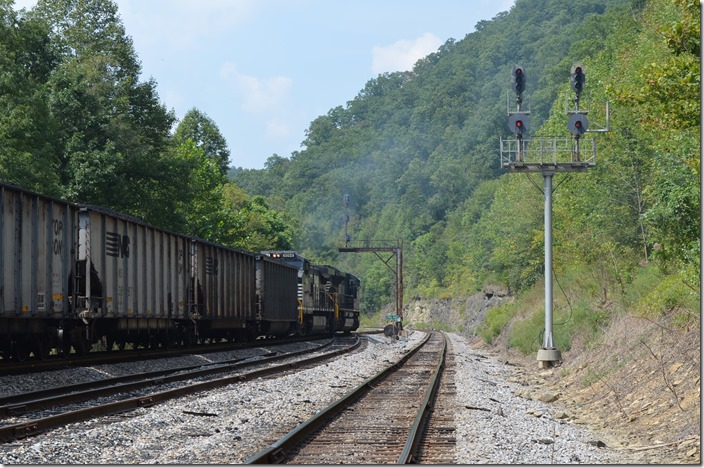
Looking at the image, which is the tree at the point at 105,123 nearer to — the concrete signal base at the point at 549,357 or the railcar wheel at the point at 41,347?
the railcar wheel at the point at 41,347

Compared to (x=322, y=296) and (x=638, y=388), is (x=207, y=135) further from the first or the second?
(x=638, y=388)

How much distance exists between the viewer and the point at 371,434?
11438 millimetres

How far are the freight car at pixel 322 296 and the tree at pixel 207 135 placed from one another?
40.1m

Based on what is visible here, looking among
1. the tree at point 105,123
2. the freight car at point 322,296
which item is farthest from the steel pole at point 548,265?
the tree at point 105,123

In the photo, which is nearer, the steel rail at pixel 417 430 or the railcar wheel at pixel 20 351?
the steel rail at pixel 417 430

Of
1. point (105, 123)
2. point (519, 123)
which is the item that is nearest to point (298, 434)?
point (519, 123)

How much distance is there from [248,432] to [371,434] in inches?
61.0

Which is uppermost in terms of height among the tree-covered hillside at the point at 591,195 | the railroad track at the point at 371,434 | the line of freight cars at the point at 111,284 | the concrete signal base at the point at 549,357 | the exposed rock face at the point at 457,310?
the tree-covered hillside at the point at 591,195

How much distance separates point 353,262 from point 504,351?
121 m

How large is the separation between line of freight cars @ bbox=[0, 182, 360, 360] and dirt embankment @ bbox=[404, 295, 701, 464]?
10.00 metres

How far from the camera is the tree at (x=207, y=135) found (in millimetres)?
99375

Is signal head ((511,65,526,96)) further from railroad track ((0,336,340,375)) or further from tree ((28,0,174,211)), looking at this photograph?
tree ((28,0,174,211))

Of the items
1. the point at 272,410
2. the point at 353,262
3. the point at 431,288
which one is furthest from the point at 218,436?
the point at 353,262

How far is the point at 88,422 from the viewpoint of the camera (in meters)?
11.7
